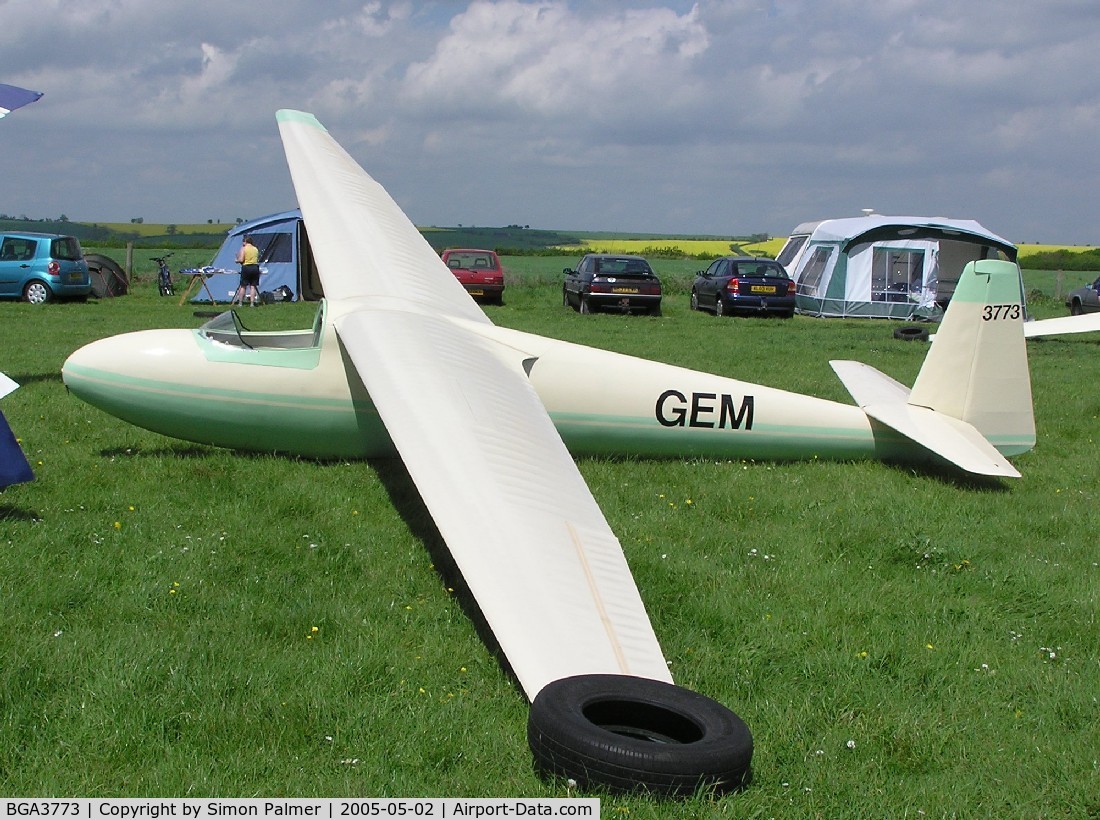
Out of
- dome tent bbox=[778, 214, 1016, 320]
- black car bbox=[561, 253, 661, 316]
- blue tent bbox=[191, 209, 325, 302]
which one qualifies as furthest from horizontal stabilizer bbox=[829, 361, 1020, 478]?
blue tent bbox=[191, 209, 325, 302]

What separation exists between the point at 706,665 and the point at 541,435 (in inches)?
67.1

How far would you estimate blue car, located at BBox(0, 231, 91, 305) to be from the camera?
25.1m

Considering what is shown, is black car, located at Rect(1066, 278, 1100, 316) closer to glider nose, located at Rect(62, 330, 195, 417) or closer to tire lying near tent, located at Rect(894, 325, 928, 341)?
tire lying near tent, located at Rect(894, 325, 928, 341)

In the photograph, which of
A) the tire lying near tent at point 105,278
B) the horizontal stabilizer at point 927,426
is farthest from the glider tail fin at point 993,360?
the tire lying near tent at point 105,278

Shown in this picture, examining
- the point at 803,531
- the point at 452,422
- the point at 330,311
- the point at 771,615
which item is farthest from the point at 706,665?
the point at 330,311

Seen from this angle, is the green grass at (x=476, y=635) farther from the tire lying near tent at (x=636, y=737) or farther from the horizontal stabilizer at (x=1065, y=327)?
the horizontal stabilizer at (x=1065, y=327)

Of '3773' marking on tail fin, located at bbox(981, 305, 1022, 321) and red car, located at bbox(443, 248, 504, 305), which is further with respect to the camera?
red car, located at bbox(443, 248, 504, 305)

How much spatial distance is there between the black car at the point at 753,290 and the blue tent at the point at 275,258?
11.1 metres

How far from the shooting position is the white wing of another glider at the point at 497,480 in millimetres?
3678

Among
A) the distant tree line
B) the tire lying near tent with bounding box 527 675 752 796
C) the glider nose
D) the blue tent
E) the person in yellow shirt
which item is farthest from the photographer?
the distant tree line

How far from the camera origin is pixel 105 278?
28438 millimetres

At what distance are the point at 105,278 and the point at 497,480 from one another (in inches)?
1075

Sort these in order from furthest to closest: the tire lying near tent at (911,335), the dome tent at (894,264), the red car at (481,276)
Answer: the red car at (481,276), the dome tent at (894,264), the tire lying near tent at (911,335)

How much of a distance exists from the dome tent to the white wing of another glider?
67.8 feet
